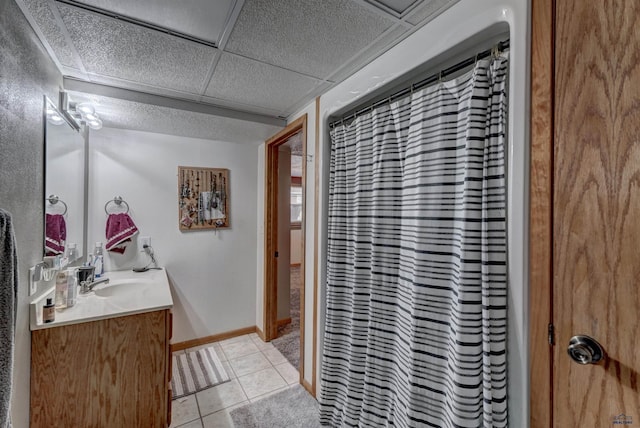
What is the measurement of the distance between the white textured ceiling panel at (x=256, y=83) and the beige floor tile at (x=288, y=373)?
87.9 inches

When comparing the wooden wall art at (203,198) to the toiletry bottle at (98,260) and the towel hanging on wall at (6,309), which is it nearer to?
the toiletry bottle at (98,260)

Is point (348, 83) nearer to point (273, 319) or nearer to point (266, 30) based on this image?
point (266, 30)

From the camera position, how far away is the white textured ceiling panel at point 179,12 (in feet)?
3.39

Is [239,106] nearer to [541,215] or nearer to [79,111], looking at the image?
[79,111]

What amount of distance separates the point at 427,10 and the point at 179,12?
1.02 m

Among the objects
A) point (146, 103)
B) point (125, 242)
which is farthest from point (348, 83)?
point (125, 242)

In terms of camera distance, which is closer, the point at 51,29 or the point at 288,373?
the point at 51,29

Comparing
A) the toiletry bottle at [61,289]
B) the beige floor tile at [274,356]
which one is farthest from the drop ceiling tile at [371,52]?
the beige floor tile at [274,356]

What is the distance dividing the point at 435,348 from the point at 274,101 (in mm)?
1872

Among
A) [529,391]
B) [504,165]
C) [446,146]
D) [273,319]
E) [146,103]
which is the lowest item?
[273,319]

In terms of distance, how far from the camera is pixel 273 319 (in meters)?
2.86

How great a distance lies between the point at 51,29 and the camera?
1.20 metres

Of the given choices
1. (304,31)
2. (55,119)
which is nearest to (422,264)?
(304,31)

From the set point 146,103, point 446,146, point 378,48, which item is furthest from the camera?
point 146,103
